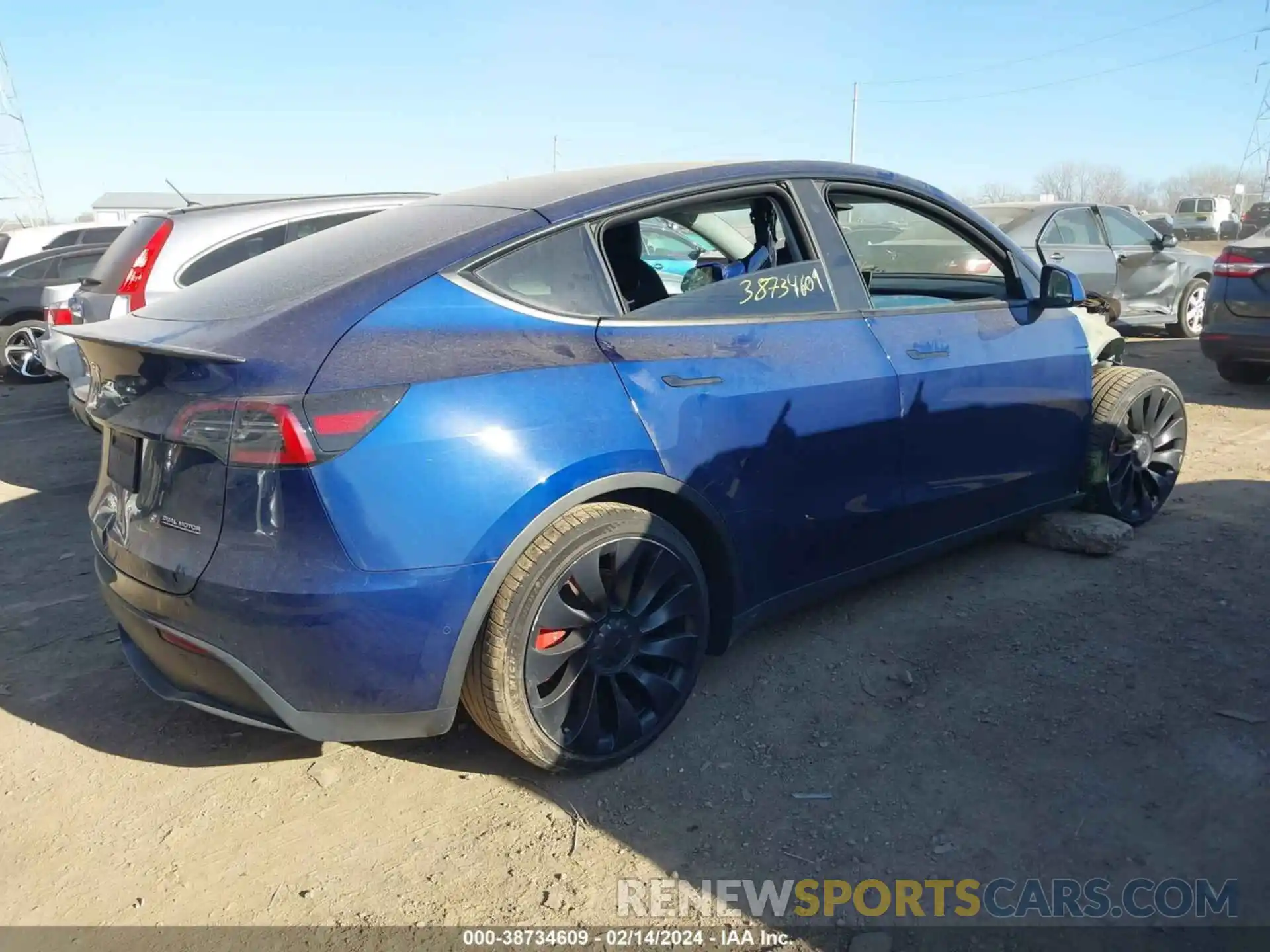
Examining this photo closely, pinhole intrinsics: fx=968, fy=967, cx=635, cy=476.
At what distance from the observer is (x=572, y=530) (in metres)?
2.67

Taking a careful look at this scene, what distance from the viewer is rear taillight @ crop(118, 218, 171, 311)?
5.56m

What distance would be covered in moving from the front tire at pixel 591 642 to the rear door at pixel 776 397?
255 mm

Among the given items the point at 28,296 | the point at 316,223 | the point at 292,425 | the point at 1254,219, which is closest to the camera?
the point at 292,425

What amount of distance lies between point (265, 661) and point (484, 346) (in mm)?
982

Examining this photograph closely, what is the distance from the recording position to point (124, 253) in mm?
5926

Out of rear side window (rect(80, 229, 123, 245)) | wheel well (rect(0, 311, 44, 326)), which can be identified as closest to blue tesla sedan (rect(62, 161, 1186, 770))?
wheel well (rect(0, 311, 44, 326))

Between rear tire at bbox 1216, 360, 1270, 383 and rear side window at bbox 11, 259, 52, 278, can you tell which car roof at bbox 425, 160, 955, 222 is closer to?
rear tire at bbox 1216, 360, 1270, 383

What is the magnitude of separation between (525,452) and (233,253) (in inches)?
162

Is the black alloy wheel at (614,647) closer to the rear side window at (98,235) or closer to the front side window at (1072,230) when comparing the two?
the front side window at (1072,230)

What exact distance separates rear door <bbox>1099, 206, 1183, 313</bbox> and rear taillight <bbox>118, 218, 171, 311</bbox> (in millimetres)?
8918

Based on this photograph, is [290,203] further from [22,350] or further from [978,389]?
[22,350]

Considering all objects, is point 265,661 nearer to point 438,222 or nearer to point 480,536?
point 480,536

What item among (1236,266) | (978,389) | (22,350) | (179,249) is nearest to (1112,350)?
(978,389)

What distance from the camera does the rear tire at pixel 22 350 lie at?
435 inches
